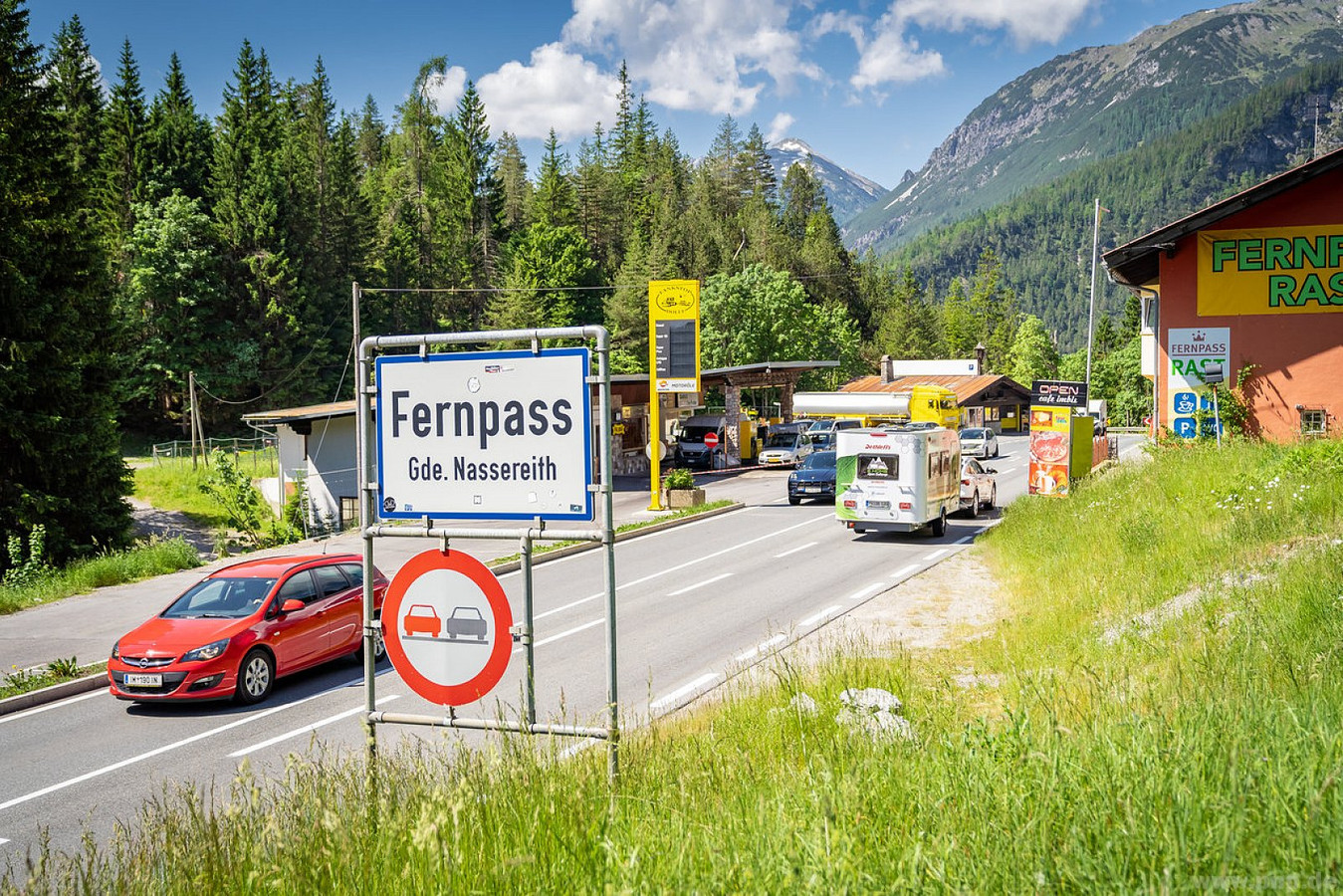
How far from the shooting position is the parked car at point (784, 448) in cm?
4722

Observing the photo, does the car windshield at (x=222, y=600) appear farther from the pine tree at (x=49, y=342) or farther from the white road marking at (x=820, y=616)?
the pine tree at (x=49, y=342)

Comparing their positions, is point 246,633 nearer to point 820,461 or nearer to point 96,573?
point 96,573

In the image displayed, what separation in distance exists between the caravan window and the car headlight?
15.5m

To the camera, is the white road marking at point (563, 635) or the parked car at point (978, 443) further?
the parked car at point (978, 443)

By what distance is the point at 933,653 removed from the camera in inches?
444

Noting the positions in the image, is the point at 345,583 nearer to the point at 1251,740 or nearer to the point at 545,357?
the point at 545,357

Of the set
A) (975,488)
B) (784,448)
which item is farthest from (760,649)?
(784,448)

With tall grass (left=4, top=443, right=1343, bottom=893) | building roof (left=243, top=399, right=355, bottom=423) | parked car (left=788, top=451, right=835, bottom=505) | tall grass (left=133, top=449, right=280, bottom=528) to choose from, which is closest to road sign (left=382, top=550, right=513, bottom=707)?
tall grass (left=4, top=443, right=1343, bottom=893)

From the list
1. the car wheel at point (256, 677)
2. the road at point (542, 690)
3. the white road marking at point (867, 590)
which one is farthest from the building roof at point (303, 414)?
the car wheel at point (256, 677)

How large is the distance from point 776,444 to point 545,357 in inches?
1750

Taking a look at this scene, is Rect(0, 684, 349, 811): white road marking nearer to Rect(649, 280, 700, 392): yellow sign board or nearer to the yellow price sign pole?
the yellow price sign pole

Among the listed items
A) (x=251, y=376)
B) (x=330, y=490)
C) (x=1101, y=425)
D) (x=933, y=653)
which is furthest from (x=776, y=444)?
(x=933, y=653)

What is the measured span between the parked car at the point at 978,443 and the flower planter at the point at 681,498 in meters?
21.3

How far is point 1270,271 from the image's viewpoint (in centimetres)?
2358
